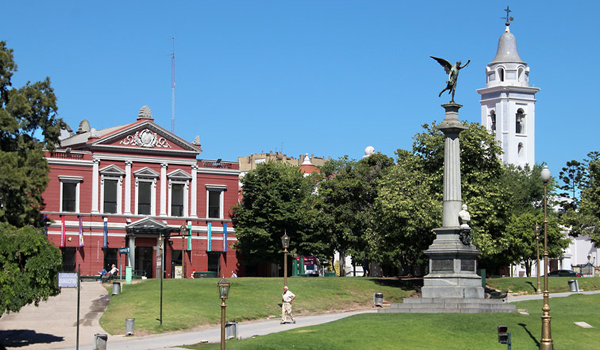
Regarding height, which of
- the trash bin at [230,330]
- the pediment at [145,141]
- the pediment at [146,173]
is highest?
the pediment at [145,141]

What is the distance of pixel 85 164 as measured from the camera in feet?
252

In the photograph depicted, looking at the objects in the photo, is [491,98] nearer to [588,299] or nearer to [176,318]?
[588,299]

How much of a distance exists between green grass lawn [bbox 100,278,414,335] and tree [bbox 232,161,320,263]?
1584 centimetres

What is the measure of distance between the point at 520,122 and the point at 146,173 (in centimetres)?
5667

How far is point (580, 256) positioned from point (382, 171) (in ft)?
174

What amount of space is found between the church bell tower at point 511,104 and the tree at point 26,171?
7277cm

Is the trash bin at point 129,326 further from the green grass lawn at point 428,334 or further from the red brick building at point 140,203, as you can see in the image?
the red brick building at point 140,203

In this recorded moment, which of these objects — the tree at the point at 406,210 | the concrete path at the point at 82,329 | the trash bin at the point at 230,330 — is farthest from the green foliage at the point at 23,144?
the tree at the point at 406,210

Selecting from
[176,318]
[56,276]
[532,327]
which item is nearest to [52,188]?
[176,318]

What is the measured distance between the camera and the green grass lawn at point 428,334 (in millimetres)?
34188


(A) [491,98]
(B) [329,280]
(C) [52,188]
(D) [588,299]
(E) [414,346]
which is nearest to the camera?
(E) [414,346]

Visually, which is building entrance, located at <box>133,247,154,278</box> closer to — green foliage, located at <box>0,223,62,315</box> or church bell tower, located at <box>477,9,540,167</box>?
green foliage, located at <box>0,223,62,315</box>

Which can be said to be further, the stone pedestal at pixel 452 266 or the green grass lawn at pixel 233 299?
the green grass lawn at pixel 233 299

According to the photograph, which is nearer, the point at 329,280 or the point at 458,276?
the point at 458,276
